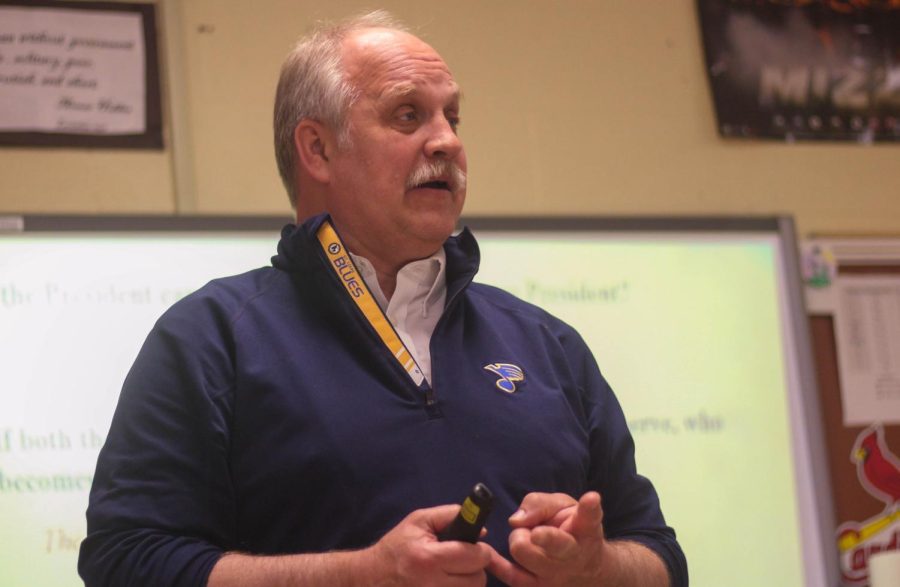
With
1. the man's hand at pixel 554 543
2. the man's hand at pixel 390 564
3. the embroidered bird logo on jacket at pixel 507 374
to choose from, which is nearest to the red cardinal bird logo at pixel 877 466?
the embroidered bird logo on jacket at pixel 507 374

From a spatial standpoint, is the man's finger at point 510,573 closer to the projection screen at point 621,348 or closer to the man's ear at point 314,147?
the man's ear at point 314,147

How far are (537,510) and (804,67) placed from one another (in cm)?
213

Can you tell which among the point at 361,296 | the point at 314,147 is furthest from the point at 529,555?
the point at 314,147

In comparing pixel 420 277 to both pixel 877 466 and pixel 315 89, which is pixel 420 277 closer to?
pixel 315 89

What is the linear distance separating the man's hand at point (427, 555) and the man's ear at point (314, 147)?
64 cm

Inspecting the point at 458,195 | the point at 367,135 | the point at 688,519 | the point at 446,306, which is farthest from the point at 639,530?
the point at 688,519

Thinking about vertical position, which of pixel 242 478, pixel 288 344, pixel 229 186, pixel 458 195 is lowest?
pixel 242 478

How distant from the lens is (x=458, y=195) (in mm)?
1604

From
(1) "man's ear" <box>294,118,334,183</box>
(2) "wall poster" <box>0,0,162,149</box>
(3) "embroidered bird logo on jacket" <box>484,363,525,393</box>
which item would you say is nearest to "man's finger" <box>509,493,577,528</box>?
(3) "embroidered bird logo on jacket" <box>484,363,525,393</box>

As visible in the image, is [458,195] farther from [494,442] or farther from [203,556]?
[203,556]

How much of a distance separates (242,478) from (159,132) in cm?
141

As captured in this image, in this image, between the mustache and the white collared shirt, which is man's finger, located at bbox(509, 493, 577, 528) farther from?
the mustache

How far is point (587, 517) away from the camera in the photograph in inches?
Result: 49.1

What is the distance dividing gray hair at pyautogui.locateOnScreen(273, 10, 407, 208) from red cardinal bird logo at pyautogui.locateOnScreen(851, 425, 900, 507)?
176 centimetres
